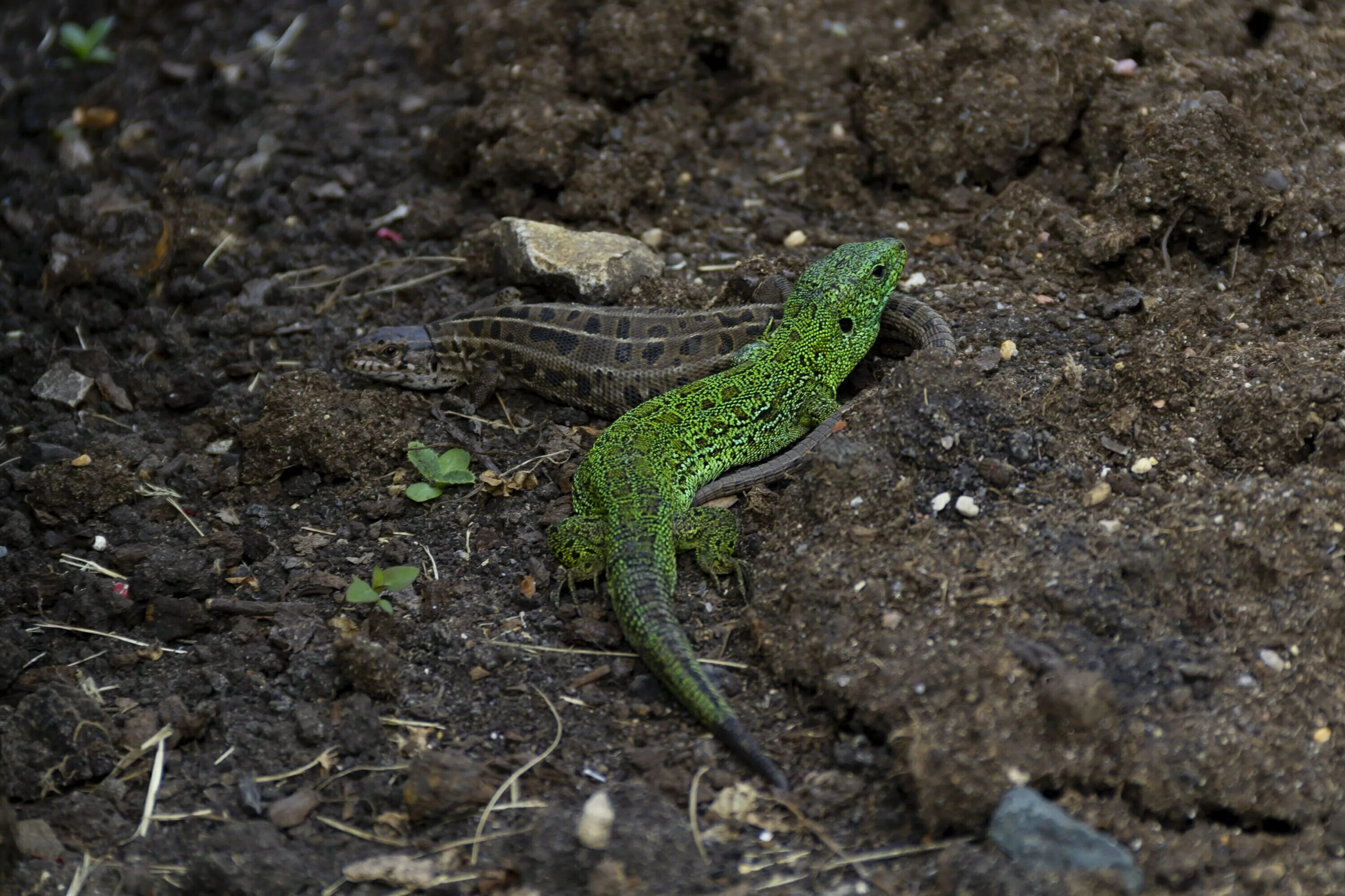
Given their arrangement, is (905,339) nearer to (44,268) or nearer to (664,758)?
(664,758)

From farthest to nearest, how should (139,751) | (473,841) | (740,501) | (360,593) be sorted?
(740,501), (360,593), (139,751), (473,841)

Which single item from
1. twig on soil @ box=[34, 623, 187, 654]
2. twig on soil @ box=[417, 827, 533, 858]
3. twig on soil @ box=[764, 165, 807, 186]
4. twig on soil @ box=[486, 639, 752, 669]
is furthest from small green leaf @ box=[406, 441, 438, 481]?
twig on soil @ box=[764, 165, 807, 186]

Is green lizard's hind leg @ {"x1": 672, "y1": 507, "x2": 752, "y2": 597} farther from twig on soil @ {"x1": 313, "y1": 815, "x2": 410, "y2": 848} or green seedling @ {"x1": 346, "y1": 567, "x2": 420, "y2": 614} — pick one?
twig on soil @ {"x1": 313, "y1": 815, "x2": 410, "y2": 848}

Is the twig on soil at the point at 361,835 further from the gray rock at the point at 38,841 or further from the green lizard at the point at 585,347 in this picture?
the green lizard at the point at 585,347

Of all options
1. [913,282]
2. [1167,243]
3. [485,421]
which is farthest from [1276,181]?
[485,421]

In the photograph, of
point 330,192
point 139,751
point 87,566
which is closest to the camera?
point 139,751

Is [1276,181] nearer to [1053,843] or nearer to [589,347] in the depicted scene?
[589,347]
